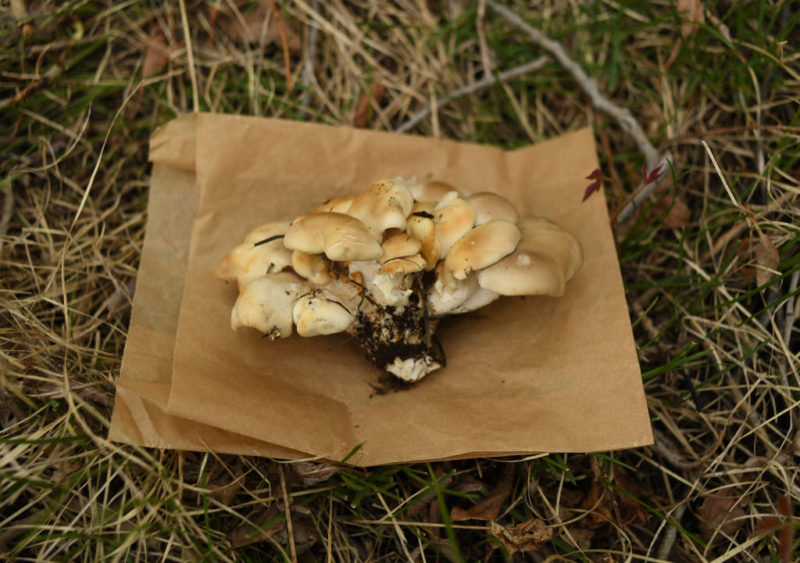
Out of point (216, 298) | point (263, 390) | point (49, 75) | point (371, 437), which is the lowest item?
point (371, 437)

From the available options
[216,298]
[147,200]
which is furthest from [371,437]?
A: [147,200]

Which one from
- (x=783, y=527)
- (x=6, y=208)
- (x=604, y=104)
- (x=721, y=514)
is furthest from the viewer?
(x=604, y=104)

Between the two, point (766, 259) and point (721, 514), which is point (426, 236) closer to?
point (766, 259)

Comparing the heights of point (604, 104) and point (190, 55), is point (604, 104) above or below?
below

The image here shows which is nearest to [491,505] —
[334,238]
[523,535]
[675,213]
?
[523,535]

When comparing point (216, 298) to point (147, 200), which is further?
point (147, 200)

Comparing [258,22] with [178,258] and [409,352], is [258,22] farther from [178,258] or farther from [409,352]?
[409,352]

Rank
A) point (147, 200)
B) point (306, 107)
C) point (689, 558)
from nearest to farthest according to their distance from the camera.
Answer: point (689, 558) < point (147, 200) < point (306, 107)
